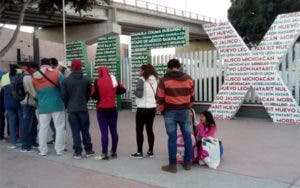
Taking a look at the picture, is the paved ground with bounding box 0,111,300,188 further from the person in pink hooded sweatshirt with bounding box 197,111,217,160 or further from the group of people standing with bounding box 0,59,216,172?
the person in pink hooded sweatshirt with bounding box 197,111,217,160

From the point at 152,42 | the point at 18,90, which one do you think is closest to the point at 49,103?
the point at 18,90

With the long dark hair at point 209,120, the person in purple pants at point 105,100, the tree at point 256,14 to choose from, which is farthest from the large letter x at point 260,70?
the tree at point 256,14

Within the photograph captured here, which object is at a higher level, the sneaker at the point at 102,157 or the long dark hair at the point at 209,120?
the long dark hair at the point at 209,120

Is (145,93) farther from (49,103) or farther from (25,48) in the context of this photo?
(25,48)

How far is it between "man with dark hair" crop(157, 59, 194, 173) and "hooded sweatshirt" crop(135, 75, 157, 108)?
856 millimetres

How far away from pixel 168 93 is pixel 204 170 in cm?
132

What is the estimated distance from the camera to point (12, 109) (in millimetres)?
9898

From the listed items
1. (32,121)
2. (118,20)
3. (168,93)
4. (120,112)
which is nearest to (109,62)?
(120,112)

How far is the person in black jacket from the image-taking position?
26.8 feet

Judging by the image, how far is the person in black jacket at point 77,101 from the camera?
816 centimetres

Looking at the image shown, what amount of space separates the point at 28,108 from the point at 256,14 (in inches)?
1396

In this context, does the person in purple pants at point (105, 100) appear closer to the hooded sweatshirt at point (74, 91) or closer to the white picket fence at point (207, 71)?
the hooded sweatshirt at point (74, 91)

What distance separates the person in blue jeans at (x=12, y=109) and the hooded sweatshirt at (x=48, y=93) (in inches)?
51.0

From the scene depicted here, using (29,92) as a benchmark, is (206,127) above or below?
below
